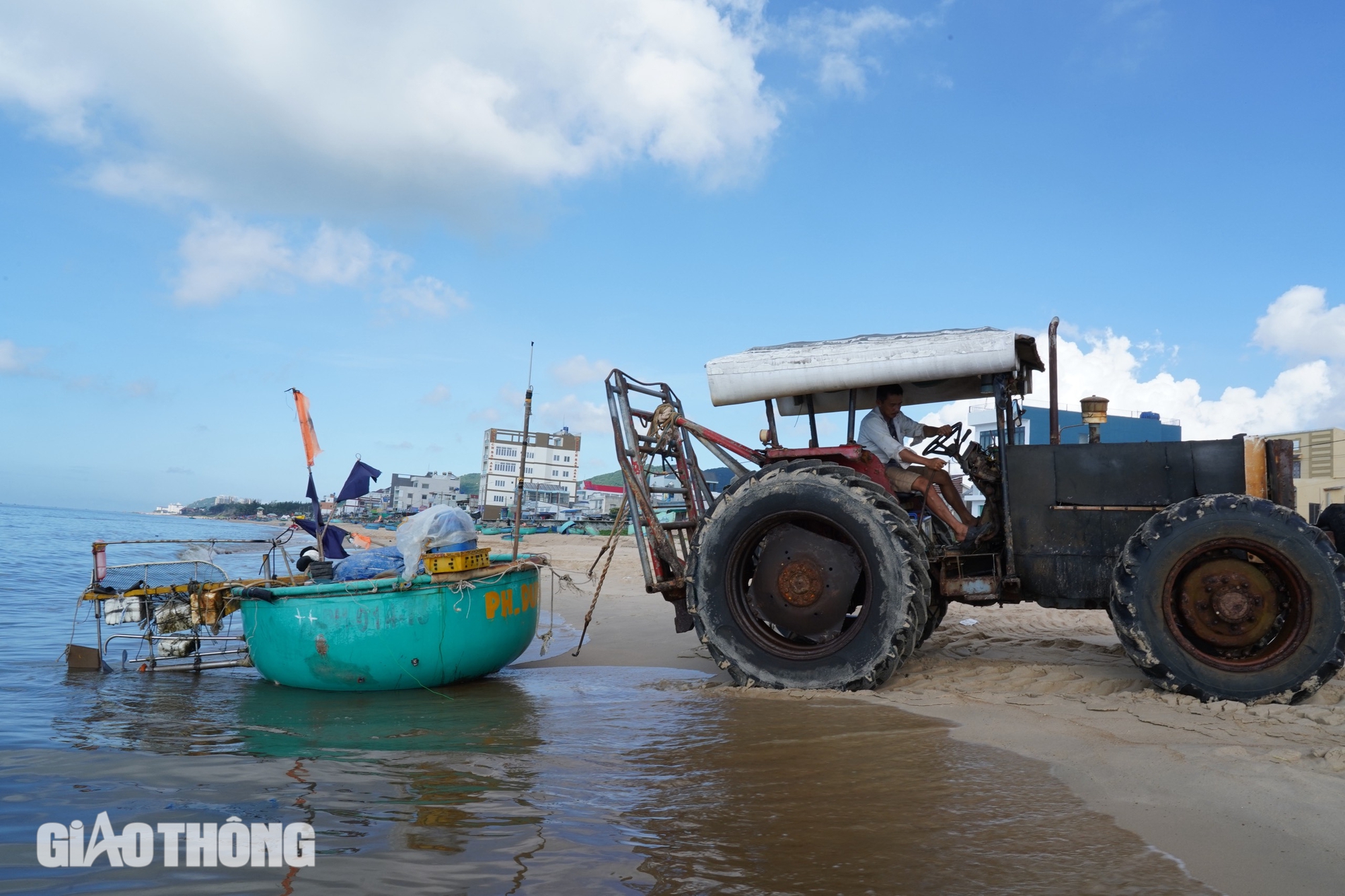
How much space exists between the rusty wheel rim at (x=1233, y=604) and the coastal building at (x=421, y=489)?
79.0 meters

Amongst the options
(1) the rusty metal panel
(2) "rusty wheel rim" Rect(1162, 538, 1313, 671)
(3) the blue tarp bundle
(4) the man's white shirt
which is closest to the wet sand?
(2) "rusty wheel rim" Rect(1162, 538, 1313, 671)

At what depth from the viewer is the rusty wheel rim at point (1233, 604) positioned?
15.3ft

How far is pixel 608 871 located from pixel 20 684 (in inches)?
256

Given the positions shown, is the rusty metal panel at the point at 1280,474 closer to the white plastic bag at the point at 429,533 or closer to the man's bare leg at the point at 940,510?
the man's bare leg at the point at 940,510

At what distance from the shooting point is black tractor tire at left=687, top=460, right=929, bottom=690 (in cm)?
528

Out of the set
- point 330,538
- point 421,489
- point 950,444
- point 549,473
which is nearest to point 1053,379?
point 950,444

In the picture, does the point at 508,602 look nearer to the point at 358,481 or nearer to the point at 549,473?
the point at 358,481

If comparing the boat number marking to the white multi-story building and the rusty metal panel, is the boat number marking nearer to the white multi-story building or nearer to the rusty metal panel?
the rusty metal panel

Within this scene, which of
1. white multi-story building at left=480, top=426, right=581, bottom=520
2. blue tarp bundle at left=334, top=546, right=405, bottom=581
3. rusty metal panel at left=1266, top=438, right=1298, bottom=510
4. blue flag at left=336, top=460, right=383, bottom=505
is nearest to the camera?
rusty metal panel at left=1266, top=438, right=1298, bottom=510

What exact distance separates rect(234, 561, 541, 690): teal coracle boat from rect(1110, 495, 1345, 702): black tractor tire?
14.2 ft

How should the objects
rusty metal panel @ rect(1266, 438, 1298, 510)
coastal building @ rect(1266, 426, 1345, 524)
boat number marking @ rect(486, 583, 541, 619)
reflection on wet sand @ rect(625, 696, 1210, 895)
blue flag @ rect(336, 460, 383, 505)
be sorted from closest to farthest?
reflection on wet sand @ rect(625, 696, 1210, 895) < rusty metal panel @ rect(1266, 438, 1298, 510) < boat number marking @ rect(486, 583, 541, 619) < blue flag @ rect(336, 460, 383, 505) < coastal building @ rect(1266, 426, 1345, 524)

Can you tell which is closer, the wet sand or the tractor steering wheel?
the wet sand

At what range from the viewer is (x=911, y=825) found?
309cm

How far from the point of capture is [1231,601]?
471cm
